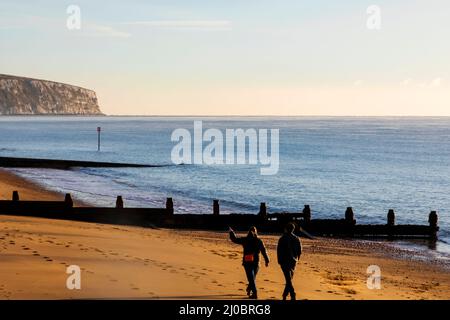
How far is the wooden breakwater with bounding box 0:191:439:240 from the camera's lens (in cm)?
2845

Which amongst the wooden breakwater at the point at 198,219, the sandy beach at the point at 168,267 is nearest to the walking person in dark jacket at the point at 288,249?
the sandy beach at the point at 168,267

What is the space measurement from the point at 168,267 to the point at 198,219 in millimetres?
13456

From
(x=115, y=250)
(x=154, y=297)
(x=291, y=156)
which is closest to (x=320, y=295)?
(x=154, y=297)

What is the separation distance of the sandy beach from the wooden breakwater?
2130 millimetres

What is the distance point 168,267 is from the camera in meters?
16.9

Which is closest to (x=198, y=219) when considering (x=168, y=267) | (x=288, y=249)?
(x=168, y=267)

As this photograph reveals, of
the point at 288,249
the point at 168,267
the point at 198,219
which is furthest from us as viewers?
the point at 198,219

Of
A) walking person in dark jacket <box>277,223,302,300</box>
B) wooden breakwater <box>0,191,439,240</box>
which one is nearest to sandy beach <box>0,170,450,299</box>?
walking person in dark jacket <box>277,223,302,300</box>

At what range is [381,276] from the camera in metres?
20.9

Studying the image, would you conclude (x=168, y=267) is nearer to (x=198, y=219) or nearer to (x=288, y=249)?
(x=288, y=249)

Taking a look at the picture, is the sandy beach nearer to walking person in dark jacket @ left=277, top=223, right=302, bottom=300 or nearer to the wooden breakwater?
walking person in dark jacket @ left=277, top=223, right=302, bottom=300

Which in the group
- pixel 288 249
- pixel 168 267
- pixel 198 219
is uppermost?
pixel 288 249

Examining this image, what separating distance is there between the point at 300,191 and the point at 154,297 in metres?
47.6

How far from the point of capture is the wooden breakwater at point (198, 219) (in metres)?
28.5
